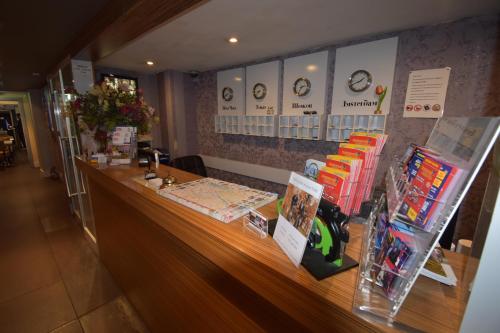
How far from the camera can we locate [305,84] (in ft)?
9.23

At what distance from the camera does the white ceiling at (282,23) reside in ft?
5.38

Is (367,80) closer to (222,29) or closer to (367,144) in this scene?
(222,29)

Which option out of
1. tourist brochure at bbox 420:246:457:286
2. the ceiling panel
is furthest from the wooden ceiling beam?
tourist brochure at bbox 420:246:457:286

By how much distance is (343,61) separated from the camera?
247 cm

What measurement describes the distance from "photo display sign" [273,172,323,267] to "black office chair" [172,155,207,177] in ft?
9.56

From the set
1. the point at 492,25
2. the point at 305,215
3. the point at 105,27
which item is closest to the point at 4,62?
the point at 105,27

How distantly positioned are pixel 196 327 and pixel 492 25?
9.74 feet

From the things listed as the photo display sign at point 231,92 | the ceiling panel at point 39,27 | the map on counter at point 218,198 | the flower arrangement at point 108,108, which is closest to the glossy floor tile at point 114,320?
the map on counter at point 218,198

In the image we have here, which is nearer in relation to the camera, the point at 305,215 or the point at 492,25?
the point at 305,215

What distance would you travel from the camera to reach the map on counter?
99cm

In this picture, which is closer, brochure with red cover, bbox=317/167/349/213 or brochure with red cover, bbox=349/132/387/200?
brochure with red cover, bbox=317/167/349/213

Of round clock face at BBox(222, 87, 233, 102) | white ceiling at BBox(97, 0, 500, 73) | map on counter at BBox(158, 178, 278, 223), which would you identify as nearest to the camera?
map on counter at BBox(158, 178, 278, 223)

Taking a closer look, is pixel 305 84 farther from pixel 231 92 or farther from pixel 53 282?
pixel 53 282

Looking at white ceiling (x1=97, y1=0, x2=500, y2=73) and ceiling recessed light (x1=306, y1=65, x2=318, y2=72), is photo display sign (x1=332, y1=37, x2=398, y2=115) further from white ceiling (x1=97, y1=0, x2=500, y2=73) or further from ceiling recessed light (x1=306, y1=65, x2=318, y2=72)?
ceiling recessed light (x1=306, y1=65, x2=318, y2=72)
